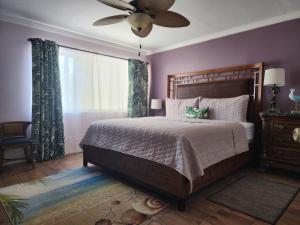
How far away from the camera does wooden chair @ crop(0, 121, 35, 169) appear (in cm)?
287

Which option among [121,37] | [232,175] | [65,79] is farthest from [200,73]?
[65,79]

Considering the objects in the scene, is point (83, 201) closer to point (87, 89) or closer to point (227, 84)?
point (87, 89)

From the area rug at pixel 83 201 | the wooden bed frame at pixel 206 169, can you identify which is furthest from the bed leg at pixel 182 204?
the area rug at pixel 83 201

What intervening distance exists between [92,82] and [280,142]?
11.7 feet

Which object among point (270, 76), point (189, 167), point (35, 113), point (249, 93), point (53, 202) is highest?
point (270, 76)

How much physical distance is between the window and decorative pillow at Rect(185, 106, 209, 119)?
70.8 inches

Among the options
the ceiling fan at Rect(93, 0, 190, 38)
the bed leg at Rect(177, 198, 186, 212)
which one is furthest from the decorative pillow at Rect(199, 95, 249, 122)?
the bed leg at Rect(177, 198, 186, 212)

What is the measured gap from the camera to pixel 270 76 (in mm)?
2926

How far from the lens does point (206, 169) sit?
7.07 ft

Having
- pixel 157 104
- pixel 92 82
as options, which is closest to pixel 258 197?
pixel 157 104

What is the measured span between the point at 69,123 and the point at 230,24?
3535mm

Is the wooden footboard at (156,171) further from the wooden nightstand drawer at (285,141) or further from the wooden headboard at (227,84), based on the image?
the wooden headboard at (227,84)

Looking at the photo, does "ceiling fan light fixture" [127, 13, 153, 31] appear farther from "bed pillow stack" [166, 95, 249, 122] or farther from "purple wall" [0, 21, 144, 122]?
"purple wall" [0, 21, 144, 122]

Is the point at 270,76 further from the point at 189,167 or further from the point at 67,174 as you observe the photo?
the point at 67,174
